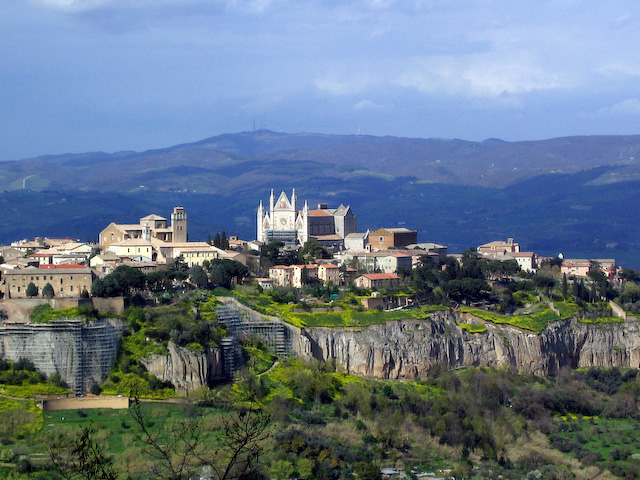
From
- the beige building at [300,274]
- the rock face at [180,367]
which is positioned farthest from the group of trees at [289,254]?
the rock face at [180,367]

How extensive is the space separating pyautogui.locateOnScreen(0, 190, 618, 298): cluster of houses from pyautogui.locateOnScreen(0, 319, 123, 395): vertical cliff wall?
405 cm

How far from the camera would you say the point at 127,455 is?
46.4m

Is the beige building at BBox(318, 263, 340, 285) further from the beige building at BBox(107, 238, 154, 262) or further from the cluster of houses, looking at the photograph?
the beige building at BBox(107, 238, 154, 262)

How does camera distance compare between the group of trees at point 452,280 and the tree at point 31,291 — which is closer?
the tree at point 31,291

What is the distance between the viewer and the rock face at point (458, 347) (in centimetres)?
6494

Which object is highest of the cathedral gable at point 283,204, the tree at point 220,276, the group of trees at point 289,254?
the cathedral gable at point 283,204

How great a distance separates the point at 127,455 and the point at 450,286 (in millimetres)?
31780

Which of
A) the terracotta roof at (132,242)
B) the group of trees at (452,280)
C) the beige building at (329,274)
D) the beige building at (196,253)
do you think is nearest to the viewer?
the group of trees at (452,280)

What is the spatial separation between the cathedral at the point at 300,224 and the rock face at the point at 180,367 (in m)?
35.2

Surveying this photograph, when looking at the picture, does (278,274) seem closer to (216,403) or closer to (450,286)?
(450,286)

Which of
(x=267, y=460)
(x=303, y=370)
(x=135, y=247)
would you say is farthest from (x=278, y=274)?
(x=267, y=460)

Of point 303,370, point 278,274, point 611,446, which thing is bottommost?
point 611,446

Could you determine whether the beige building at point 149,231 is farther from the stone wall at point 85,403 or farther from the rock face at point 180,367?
the stone wall at point 85,403

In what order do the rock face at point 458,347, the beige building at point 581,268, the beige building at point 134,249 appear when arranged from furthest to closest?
A: 1. the beige building at point 581,268
2. the beige building at point 134,249
3. the rock face at point 458,347
